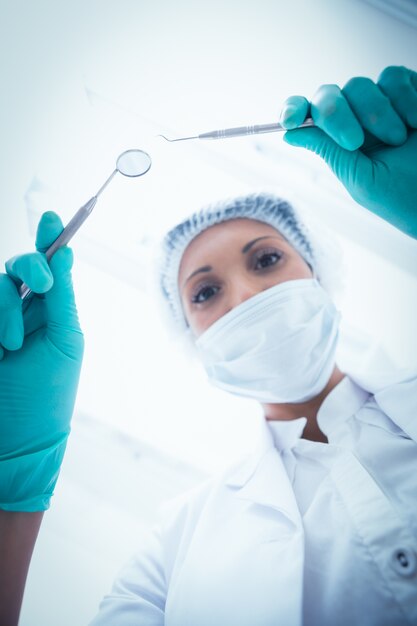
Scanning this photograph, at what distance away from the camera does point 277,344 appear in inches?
32.9

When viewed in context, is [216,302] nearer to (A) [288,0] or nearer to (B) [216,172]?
(B) [216,172]

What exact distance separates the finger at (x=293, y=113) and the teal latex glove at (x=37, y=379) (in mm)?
508

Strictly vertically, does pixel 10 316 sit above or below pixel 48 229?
below

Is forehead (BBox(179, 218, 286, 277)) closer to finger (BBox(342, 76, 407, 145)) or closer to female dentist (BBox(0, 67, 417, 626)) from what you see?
female dentist (BBox(0, 67, 417, 626))

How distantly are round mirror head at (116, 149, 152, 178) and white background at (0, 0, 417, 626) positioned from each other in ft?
0.97

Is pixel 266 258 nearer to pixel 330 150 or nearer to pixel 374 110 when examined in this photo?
pixel 330 150

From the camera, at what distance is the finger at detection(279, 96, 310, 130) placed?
652 mm

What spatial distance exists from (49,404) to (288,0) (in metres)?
1.09

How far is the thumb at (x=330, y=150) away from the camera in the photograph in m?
0.70

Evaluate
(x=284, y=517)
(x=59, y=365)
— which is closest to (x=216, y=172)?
(x=59, y=365)

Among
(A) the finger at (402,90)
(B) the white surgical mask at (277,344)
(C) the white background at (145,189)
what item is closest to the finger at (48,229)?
(C) the white background at (145,189)

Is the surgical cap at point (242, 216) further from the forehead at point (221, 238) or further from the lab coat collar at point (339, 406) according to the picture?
the lab coat collar at point (339, 406)

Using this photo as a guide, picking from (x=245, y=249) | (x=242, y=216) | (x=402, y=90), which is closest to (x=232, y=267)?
(x=245, y=249)

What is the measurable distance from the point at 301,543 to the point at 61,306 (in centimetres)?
69
